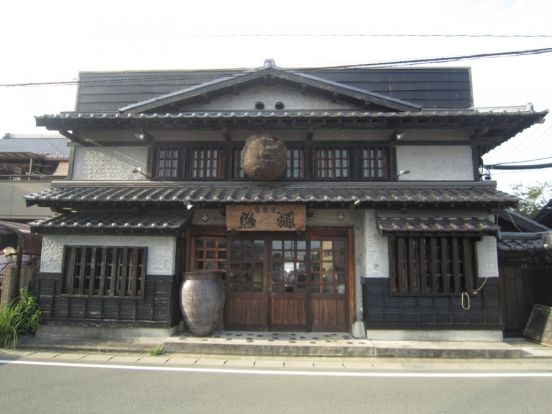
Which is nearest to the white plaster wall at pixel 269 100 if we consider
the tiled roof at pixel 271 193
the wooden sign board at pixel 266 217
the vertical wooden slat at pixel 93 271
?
the tiled roof at pixel 271 193

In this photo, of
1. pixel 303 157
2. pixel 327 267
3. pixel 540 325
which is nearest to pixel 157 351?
pixel 327 267

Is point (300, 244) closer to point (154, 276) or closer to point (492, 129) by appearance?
point (154, 276)

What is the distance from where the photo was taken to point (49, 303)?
8953 mm

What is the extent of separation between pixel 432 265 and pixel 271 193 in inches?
179

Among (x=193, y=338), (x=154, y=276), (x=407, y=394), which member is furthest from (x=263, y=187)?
(x=407, y=394)

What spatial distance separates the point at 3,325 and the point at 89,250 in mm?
2430

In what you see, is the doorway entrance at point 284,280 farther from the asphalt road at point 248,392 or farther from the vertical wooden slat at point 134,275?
the asphalt road at point 248,392

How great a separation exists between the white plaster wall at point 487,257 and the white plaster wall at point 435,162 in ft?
6.33

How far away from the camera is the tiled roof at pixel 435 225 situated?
854 centimetres

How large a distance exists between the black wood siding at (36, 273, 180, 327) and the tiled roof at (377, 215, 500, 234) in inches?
226

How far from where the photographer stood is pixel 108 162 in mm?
10430

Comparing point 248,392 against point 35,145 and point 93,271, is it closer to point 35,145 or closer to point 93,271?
point 93,271

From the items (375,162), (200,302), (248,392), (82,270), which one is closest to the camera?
(248,392)

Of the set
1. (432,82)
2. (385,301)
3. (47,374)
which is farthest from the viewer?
(432,82)
